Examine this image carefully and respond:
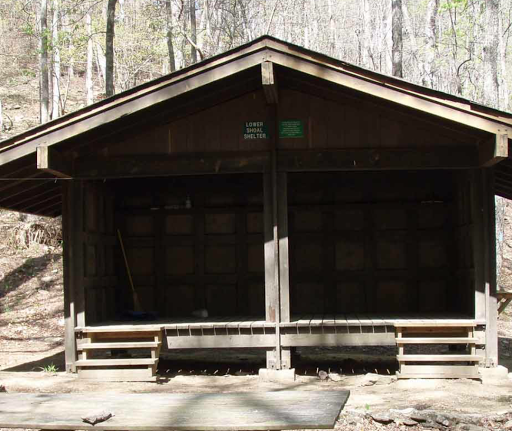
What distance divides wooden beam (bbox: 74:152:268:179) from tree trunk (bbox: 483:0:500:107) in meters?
12.3

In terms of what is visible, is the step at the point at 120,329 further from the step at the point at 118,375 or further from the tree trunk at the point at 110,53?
the tree trunk at the point at 110,53

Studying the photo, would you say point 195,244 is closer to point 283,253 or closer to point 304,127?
point 283,253

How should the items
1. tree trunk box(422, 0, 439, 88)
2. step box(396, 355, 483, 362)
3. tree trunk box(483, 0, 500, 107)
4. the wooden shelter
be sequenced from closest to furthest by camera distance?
the wooden shelter, step box(396, 355, 483, 362), tree trunk box(483, 0, 500, 107), tree trunk box(422, 0, 439, 88)

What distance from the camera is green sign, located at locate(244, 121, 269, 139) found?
970cm

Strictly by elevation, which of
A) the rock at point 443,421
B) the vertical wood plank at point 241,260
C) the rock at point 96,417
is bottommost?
the rock at point 443,421

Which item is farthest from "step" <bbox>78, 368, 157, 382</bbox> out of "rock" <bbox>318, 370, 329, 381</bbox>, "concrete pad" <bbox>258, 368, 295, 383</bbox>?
"rock" <bbox>318, 370, 329, 381</bbox>

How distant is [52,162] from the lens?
916 cm

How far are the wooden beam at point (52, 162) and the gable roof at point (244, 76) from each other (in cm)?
14

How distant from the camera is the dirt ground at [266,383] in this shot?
25.1 feet

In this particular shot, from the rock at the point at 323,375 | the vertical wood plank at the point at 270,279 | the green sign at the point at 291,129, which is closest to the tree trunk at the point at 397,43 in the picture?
the green sign at the point at 291,129

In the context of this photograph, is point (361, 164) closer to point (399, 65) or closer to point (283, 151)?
point (283, 151)

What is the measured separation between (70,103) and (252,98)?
1354 inches

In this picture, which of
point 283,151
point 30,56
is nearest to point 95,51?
point 30,56

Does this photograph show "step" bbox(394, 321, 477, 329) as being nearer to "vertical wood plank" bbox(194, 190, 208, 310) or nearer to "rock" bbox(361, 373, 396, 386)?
"rock" bbox(361, 373, 396, 386)
